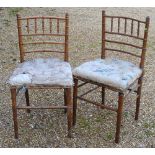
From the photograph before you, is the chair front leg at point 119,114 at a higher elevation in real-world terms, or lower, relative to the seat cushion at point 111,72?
lower

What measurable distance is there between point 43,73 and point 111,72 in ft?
2.19

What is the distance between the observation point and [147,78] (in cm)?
516

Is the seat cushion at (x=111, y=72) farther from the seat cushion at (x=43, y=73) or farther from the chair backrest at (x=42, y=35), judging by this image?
the chair backrest at (x=42, y=35)

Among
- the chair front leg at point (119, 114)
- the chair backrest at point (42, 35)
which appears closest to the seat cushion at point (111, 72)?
the chair front leg at point (119, 114)

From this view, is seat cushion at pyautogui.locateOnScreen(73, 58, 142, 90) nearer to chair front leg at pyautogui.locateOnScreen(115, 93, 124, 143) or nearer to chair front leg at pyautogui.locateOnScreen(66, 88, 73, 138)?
chair front leg at pyautogui.locateOnScreen(115, 93, 124, 143)

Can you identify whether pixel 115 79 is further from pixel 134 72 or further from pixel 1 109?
pixel 1 109

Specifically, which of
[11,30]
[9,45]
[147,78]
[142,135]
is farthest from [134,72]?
[11,30]

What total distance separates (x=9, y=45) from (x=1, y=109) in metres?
2.23

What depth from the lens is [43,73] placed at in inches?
140

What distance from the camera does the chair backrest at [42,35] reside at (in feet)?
12.3

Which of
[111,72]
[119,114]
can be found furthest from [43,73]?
[119,114]

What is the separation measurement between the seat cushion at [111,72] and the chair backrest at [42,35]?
37 cm

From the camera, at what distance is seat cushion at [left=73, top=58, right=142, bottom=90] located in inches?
135

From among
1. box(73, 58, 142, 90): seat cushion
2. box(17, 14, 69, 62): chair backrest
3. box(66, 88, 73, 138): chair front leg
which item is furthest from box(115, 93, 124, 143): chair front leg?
box(17, 14, 69, 62): chair backrest
